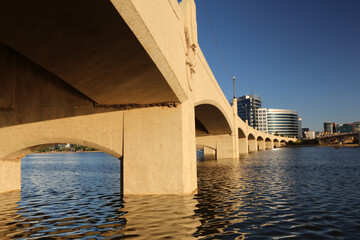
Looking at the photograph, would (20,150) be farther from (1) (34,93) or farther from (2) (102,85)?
(2) (102,85)

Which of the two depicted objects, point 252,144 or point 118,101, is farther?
point 252,144

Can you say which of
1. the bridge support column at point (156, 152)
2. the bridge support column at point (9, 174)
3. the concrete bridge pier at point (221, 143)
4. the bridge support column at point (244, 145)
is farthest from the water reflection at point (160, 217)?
the bridge support column at point (244, 145)

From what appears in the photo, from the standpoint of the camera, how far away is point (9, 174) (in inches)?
634

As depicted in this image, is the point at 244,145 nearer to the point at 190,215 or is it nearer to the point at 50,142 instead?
the point at 50,142

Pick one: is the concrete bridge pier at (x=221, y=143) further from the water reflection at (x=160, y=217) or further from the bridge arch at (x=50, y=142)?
the water reflection at (x=160, y=217)

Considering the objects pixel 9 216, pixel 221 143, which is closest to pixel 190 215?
pixel 9 216

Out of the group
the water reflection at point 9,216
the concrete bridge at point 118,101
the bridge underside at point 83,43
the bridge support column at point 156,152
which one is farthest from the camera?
the bridge support column at point 156,152

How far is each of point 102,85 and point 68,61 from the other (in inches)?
91.4

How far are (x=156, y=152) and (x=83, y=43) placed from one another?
7.15 meters

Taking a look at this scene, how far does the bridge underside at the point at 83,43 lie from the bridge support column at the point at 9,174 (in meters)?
7.84

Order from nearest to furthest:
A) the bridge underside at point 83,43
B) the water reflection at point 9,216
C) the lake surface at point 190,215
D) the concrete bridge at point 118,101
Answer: the bridge underside at point 83,43 < the lake surface at point 190,215 < the water reflection at point 9,216 < the concrete bridge at point 118,101

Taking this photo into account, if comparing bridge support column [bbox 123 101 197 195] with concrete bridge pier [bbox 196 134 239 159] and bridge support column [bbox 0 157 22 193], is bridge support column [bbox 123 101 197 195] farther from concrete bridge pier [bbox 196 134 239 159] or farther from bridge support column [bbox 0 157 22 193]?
concrete bridge pier [bbox 196 134 239 159]

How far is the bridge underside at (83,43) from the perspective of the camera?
590cm

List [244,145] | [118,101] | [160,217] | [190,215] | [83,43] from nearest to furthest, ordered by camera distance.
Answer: [83,43] → [160,217] → [190,215] → [118,101] → [244,145]
